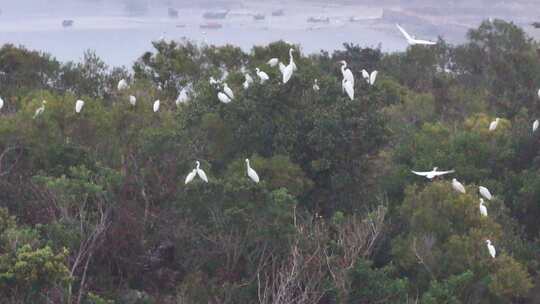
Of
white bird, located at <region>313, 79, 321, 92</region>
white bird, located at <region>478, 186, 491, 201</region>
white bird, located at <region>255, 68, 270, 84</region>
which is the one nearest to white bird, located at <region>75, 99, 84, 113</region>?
white bird, located at <region>255, 68, 270, 84</region>

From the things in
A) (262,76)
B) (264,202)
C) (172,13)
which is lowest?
(172,13)

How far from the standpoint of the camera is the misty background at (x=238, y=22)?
1777 inches

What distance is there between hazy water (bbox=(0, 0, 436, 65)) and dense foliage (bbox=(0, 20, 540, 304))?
83.7 ft

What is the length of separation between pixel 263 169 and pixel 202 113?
175 centimetres

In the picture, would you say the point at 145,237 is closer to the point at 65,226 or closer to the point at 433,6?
the point at 65,226

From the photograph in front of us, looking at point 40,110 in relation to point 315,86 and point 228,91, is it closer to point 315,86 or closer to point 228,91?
point 228,91

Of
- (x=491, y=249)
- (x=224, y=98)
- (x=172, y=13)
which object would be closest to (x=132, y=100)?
(x=224, y=98)

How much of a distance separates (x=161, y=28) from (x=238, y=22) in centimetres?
769

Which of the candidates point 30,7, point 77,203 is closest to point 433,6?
point 30,7

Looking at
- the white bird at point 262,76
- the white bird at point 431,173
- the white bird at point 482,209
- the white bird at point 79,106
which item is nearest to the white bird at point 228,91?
the white bird at point 262,76

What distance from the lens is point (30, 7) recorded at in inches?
2579

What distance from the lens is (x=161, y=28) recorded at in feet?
179

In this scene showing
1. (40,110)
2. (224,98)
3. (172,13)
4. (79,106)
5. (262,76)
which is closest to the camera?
(40,110)

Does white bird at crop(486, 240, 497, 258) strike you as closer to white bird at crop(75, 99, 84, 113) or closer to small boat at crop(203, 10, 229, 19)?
white bird at crop(75, 99, 84, 113)
